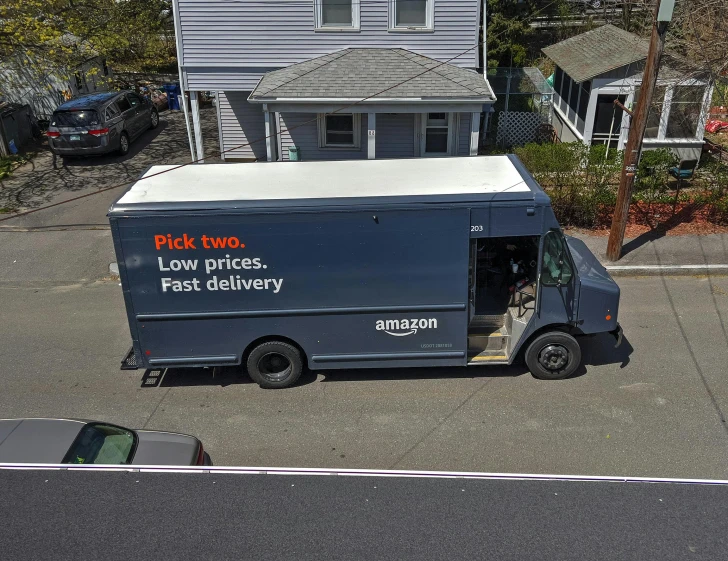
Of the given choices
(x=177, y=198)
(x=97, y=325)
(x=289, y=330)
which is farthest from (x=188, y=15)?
(x=289, y=330)

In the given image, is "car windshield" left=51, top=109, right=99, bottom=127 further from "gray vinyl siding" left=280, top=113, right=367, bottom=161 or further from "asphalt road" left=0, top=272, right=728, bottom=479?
"asphalt road" left=0, top=272, right=728, bottom=479

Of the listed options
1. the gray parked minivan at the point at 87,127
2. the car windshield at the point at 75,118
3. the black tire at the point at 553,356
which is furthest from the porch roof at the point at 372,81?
the black tire at the point at 553,356

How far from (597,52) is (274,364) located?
48.1 ft

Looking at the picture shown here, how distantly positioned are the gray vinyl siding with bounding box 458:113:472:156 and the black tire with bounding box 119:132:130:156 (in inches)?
384

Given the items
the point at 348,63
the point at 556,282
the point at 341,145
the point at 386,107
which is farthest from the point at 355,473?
the point at 341,145

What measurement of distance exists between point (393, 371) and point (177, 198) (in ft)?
12.0

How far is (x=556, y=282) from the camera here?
7.98 meters

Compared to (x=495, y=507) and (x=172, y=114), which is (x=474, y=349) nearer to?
(x=495, y=507)

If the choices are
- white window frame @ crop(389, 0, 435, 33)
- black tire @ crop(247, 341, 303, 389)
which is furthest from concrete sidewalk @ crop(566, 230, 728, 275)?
black tire @ crop(247, 341, 303, 389)

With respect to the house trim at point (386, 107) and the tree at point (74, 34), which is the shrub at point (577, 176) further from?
the tree at point (74, 34)

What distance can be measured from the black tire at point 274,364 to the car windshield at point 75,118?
12290 millimetres

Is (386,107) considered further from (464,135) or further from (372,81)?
(464,135)

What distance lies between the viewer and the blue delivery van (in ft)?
24.8

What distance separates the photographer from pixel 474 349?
850cm
